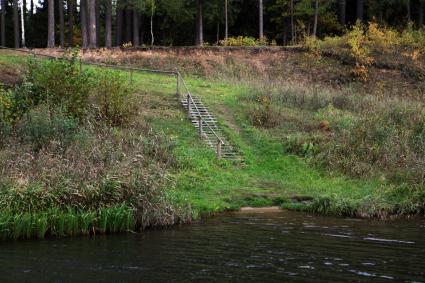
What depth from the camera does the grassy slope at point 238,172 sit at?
19406mm

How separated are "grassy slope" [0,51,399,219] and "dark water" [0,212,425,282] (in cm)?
306

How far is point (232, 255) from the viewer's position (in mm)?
12211

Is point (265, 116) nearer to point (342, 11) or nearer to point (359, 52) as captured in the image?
point (359, 52)

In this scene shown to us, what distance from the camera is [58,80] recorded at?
24.0m

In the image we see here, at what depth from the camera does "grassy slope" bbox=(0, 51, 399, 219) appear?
63.7 ft

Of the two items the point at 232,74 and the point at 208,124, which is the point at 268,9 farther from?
the point at 208,124

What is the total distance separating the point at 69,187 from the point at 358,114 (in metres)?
19.6

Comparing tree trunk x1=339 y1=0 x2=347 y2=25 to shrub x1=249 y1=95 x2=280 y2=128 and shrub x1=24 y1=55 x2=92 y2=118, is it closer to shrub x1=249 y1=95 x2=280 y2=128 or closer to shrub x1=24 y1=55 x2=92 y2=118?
shrub x1=249 y1=95 x2=280 y2=128

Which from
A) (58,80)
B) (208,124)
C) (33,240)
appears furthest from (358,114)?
(33,240)

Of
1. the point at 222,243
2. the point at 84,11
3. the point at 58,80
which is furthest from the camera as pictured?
the point at 84,11

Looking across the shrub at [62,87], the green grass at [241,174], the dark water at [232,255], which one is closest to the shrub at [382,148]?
the green grass at [241,174]

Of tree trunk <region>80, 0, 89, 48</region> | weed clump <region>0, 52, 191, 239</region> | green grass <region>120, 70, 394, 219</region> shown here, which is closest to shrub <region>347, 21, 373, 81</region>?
green grass <region>120, 70, 394, 219</region>

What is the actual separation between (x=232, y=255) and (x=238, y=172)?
10.8 meters

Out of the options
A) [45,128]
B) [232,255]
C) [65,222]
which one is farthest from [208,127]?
[232,255]
